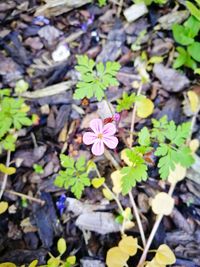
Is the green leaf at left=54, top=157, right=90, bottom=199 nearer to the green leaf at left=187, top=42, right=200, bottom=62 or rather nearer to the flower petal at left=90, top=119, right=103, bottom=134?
the flower petal at left=90, top=119, right=103, bottom=134

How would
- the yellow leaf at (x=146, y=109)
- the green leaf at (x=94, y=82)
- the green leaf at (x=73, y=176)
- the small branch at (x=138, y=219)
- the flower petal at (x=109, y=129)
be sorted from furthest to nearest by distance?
the yellow leaf at (x=146, y=109) < the small branch at (x=138, y=219) < the green leaf at (x=73, y=176) < the green leaf at (x=94, y=82) < the flower petal at (x=109, y=129)

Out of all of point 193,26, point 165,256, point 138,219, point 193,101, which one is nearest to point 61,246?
point 138,219

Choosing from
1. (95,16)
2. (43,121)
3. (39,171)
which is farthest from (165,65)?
(39,171)

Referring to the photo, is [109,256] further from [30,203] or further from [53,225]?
[30,203]

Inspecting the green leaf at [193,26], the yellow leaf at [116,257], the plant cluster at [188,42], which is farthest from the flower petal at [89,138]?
the green leaf at [193,26]

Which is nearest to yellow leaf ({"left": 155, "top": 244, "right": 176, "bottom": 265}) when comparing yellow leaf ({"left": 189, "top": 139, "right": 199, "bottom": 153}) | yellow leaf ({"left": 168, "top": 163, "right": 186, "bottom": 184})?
yellow leaf ({"left": 168, "top": 163, "right": 186, "bottom": 184})

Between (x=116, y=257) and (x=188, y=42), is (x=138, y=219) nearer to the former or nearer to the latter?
(x=116, y=257)

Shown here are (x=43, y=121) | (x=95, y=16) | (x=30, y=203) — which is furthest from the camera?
(x=95, y=16)

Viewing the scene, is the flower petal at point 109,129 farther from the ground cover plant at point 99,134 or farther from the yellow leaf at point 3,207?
the yellow leaf at point 3,207
